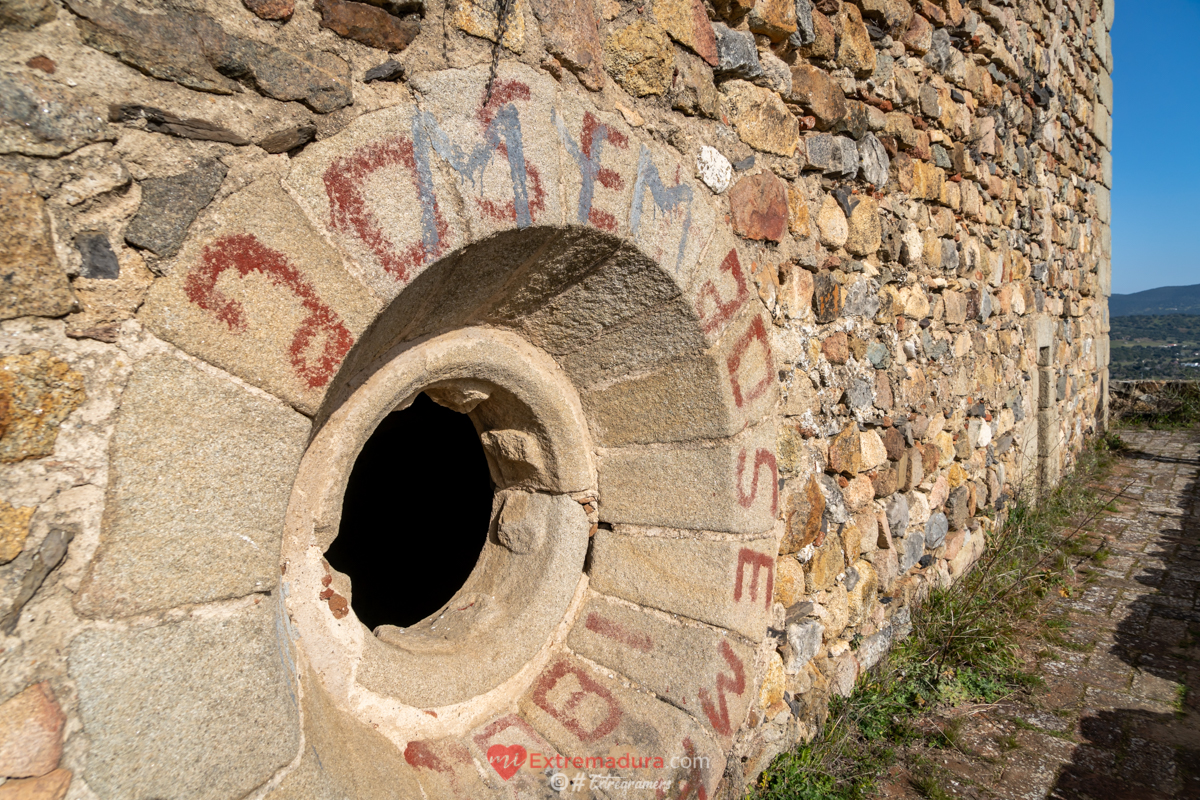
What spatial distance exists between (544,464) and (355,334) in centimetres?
88

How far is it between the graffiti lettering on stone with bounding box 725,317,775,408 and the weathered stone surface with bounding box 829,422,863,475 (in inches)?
19.9

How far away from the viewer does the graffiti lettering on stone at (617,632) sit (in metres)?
1.92

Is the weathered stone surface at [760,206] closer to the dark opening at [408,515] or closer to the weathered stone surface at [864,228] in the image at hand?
the weathered stone surface at [864,228]

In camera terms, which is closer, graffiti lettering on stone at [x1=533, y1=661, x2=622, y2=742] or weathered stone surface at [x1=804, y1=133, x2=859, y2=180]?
graffiti lettering on stone at [x1=533, y1=661, x2=622, y2=742]

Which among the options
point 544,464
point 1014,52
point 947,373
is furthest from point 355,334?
point 1014,52

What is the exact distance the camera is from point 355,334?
1.15m

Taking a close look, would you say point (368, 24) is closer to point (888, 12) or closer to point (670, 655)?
point (670, 655)

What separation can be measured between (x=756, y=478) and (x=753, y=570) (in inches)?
10.5

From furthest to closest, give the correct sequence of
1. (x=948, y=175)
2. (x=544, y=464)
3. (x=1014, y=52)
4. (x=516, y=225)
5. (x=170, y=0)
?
(x=1014, y=52)
(x=948, y=175)
(x=544, y=464)
(x=516, y=225)
(x=170, y=0)

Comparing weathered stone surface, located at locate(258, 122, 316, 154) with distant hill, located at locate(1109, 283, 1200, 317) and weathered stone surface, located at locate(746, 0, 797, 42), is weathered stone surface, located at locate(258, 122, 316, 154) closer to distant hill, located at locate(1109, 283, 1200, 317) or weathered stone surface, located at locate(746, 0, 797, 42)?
weathered stone surface, located at locate(746, 0, 797, 42)

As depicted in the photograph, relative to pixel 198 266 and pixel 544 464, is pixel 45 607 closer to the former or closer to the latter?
pixel 198 266

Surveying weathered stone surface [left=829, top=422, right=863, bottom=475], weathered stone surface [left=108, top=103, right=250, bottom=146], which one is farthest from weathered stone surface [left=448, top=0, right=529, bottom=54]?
weathered stone surface [left=829, top=422, right=863, bottom=475]

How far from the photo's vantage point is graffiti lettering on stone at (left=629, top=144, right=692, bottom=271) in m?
1.63

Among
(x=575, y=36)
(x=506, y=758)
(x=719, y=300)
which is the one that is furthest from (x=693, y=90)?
(x=506, y=758)
